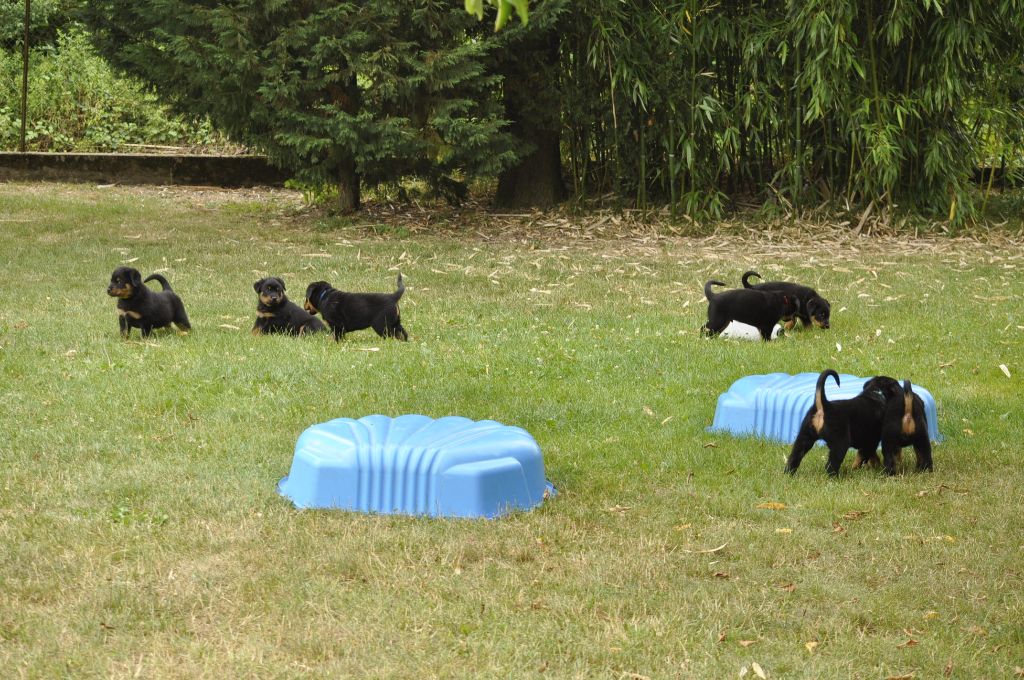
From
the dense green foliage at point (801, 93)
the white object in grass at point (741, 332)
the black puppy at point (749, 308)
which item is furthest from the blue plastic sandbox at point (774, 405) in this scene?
the dense green foliage at point (801, 93)

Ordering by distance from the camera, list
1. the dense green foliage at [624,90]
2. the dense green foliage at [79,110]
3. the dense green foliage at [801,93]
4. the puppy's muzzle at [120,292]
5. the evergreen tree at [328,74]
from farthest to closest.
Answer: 1. the dense green foliage at [79,110]
2. the dense green foliage at [801,93]
3. the dense green foliage at [624,90]
4. the evergreen tree at [328,74]
5. the puppy's muzzle at [120,292]

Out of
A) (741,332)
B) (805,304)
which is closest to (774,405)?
(741,332)

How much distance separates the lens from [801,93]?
1377 centimetres

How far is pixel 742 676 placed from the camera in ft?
11.7

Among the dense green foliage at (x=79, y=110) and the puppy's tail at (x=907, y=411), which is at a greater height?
the dense green foliage at (x=79, y=110)

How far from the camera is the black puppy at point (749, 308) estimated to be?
8320mm

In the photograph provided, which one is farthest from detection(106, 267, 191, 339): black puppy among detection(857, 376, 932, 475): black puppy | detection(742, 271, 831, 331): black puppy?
detection(857, 376, 932, 475): black puppy

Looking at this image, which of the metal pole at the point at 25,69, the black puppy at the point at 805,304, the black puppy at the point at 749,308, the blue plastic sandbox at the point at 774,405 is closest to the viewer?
the blue plastic sandbox at the point at 774,405

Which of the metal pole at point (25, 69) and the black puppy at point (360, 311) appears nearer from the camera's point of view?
the black puppy at point (360, 311)

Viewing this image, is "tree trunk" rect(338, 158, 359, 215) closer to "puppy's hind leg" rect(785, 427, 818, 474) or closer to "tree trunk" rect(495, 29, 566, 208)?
"tree trunk" rect(495, 29, 566, 208)

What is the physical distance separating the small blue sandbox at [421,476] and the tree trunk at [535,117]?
9511mm

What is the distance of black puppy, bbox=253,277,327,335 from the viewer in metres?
8.12

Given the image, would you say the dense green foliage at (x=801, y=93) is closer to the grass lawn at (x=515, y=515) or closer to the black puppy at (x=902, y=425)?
the grass lawn at (x=515, y=515)

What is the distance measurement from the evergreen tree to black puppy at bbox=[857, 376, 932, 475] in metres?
8.09
